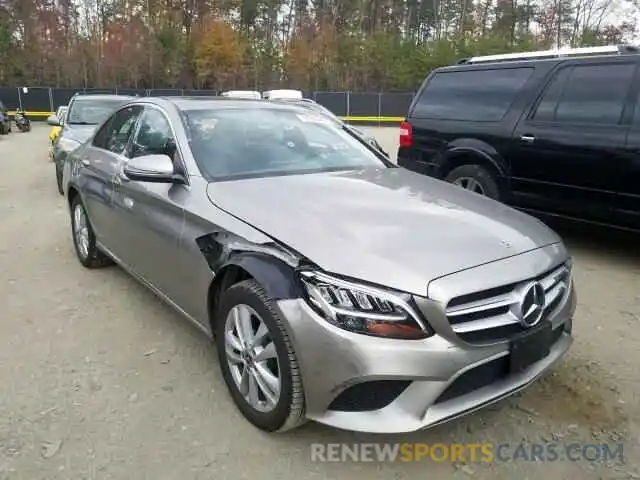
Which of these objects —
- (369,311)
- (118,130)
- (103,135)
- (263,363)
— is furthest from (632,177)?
(103,135)

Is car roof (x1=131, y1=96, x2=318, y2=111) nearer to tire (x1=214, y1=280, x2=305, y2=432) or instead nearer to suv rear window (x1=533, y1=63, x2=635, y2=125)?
tire (x1=214, y1=280, x2=305, y2=432)

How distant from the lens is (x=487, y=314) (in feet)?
7.70

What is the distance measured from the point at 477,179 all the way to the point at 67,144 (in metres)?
6.32

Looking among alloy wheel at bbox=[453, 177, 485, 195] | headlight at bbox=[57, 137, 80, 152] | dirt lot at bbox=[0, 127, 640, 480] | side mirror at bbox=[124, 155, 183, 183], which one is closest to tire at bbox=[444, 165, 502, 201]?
alloy wheel at bbox=[453, 177, 485, 195]

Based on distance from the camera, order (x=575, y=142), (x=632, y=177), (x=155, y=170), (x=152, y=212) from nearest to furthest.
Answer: (x=155, y=170)
(x=152, y=212)
(x=632, y=177)
(x=575, y=142)

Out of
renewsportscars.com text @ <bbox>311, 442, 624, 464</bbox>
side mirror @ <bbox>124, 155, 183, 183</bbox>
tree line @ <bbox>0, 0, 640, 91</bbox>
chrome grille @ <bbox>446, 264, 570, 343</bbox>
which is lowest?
renewsportscars.com text @ <bbox>311, 442, 624, 464</bbox>

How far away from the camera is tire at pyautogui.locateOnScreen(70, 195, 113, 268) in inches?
197

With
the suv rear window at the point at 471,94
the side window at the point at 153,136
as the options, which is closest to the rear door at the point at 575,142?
the suv rear window at the point at 471,94

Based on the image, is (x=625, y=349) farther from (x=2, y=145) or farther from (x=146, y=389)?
(x=2, y=145)

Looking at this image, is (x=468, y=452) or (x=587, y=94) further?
(x=587, y=94)

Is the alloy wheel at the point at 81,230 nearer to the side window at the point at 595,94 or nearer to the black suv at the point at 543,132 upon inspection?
the black suv at the point at 543,132

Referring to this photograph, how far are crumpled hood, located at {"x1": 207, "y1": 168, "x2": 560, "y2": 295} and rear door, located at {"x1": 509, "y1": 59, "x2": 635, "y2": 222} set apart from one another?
7.65 feet

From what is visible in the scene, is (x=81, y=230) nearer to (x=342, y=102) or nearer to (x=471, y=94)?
(x=471, y=94)

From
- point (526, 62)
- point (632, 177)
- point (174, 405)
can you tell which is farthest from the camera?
point (526, 62)
